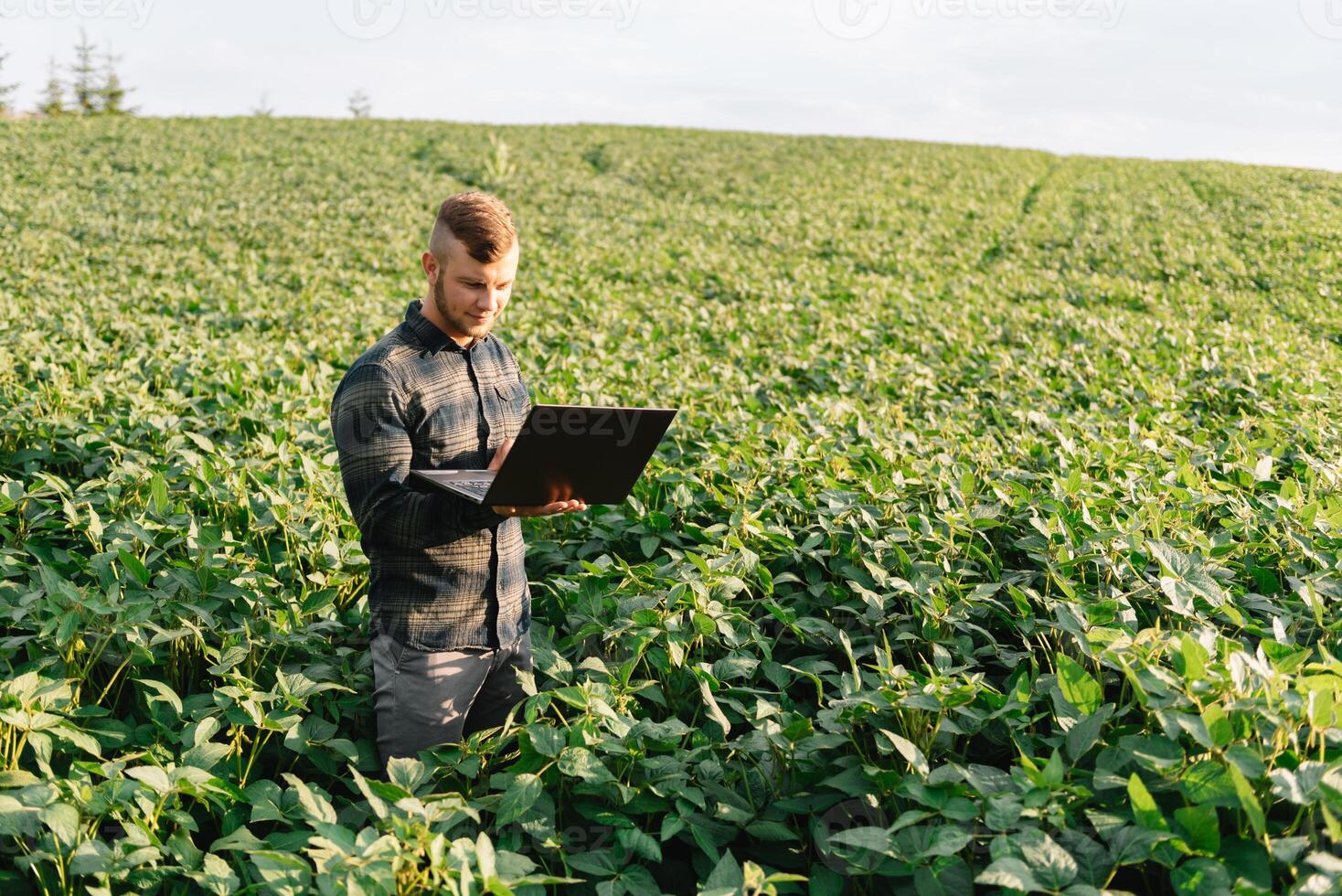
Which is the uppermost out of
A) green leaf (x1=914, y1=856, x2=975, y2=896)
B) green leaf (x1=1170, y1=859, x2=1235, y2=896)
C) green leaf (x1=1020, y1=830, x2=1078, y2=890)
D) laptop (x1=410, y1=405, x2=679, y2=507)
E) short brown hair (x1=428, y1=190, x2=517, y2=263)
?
short brown hair (x1=428, y1=190, x2=517, y2=263)

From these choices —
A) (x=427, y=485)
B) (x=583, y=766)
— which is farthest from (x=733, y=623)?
(x=427, y=485)

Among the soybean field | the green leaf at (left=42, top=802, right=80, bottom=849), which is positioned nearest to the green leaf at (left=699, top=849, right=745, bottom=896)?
the soybean field

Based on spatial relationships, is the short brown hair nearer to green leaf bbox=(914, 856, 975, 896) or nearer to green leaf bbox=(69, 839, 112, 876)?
green leaf bbox=(69, 839, 112, 876)

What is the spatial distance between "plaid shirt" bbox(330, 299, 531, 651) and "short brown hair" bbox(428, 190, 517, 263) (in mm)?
259

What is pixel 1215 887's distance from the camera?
1.60 m

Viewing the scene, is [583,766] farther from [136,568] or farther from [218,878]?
[136,568]

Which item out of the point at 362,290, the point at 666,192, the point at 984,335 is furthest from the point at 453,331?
the point at 666,192

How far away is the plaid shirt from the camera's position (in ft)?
7.89

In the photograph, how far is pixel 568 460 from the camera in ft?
7.34

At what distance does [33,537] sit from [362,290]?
6.71 m

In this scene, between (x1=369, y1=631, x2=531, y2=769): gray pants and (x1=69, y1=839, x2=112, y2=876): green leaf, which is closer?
(x1=69, y1=839, x2=112, y2=876): green leaf

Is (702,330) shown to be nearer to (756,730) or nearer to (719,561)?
(719,561)

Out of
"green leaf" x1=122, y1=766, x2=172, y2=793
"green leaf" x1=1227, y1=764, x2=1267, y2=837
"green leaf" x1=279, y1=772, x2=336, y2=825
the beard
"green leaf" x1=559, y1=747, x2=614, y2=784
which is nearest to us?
"green leaf" x1=1227, y1=764, x2=1267, y2=837

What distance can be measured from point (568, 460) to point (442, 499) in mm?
404
